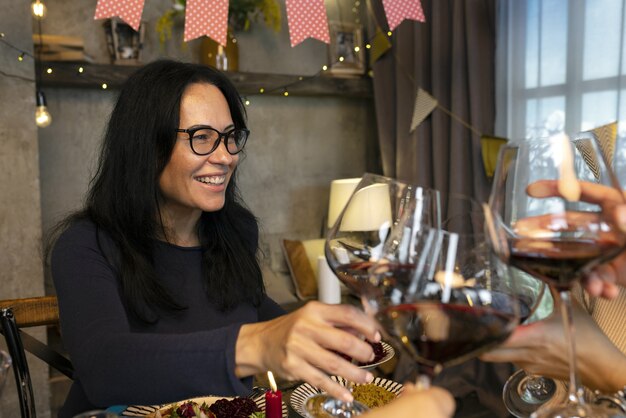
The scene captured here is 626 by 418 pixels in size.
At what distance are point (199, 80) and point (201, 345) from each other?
0.93 meters

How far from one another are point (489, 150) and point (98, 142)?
1925 millimetres

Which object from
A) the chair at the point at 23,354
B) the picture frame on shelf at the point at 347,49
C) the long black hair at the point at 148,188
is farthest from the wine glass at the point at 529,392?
the picture frame on shelf at the point at 347,49

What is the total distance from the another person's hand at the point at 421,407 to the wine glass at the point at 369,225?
0.30 feet

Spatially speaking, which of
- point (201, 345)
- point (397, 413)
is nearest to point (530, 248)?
point (397, 413)

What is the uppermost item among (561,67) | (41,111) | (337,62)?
(337,62)

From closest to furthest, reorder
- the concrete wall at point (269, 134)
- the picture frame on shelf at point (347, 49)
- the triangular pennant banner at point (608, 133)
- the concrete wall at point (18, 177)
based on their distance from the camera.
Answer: the triangular pennant banner at point (608, 133), the concrete wall at point (18, 177), the concrete wall at point (269, 134), the picture frame on shelf at point (347, 49)

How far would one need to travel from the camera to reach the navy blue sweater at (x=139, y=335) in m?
0.77

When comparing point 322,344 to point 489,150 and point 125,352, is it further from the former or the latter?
point 489,150

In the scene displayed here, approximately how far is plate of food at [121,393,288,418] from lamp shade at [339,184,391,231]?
0.40 metres

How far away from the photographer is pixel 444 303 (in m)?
0.54

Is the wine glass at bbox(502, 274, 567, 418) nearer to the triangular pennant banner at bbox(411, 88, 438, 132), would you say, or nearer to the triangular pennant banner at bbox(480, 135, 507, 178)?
the triangular pennant banner at bbox(480, 135, 507, 178)

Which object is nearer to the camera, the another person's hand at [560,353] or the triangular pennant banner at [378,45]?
the another person's hand at [560,353]

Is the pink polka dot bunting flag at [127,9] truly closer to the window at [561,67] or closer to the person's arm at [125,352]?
the person's arm at [125,352]

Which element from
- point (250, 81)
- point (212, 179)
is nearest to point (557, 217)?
point (212, 179)
